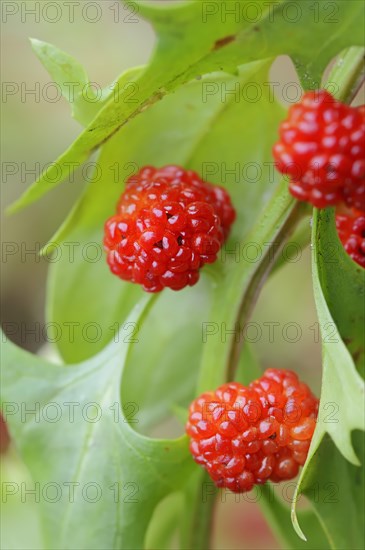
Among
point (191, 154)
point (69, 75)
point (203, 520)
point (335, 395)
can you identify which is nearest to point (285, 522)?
point (203, 520)

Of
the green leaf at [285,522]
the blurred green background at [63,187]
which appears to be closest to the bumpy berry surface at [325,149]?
the green leaf at [285,522]

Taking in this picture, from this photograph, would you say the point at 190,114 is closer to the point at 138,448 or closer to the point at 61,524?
the point at 138,448

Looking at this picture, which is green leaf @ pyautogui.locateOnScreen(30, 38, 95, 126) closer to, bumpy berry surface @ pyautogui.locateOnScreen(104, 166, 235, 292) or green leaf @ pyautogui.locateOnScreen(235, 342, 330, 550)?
bumpy berry surface @ pyautogui.locateOnScreen(104, 166, 235, 292)

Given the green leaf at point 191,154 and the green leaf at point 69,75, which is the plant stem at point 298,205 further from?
the green leaf at point 69,75

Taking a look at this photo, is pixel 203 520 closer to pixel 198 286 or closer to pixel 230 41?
pixel 198 286

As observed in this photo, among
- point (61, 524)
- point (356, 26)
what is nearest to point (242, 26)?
point (356, 26)

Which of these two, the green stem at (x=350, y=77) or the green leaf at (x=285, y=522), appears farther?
the green leaf at (x=285, y=522)
